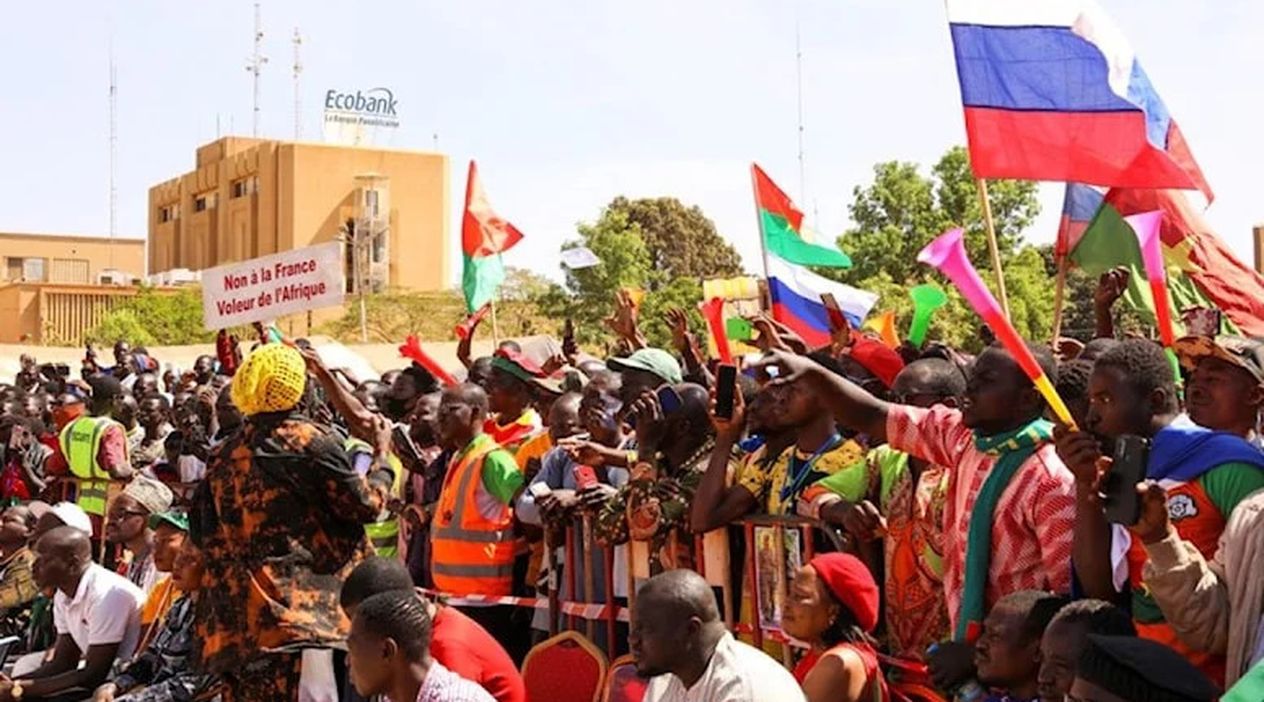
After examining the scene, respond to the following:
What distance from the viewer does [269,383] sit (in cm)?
691

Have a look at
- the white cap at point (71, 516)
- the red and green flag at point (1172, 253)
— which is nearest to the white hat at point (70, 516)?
the white cap at point (71, 516)

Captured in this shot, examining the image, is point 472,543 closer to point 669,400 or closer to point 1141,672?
point 669,400

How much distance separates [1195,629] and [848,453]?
210cm

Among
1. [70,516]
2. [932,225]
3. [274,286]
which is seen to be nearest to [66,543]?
[70,516]

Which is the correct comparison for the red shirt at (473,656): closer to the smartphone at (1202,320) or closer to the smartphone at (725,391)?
the smartphone at (725,391)

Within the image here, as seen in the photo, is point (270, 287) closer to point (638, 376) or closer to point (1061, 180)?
point (638, 376)

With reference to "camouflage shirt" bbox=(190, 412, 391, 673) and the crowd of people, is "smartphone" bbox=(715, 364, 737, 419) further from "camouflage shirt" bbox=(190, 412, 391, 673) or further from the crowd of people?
"camouflage shirt" bbox=(190, 412, 391, 673)

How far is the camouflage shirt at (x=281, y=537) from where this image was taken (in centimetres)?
681

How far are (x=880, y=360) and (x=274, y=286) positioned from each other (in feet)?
14.5

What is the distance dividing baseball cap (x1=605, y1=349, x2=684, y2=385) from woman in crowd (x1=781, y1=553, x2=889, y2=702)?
2.38 m

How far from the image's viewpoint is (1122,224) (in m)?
9.20

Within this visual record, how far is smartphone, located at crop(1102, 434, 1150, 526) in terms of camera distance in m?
4.26

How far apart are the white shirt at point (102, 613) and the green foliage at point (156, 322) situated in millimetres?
39012

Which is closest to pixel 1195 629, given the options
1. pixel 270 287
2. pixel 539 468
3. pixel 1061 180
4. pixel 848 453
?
pixel 848 453
